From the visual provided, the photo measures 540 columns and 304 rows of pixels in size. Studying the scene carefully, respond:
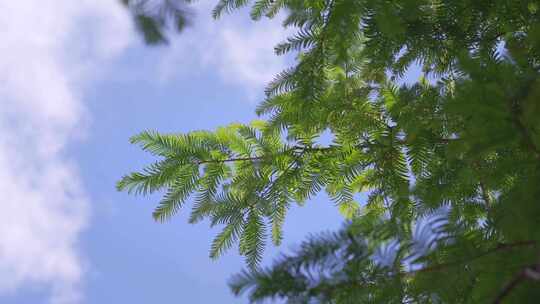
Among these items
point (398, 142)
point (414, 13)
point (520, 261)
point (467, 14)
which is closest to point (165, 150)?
point (398, 142)

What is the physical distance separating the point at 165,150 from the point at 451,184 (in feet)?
4.70

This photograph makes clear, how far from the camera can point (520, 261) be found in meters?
1.33

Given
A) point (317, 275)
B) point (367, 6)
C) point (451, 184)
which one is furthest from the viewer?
point (451, 184)

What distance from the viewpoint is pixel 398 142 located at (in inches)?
110

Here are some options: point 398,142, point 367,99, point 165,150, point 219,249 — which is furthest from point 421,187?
point 165,150

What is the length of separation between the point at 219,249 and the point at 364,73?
3.95 ft

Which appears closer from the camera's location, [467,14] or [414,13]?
[414,13]

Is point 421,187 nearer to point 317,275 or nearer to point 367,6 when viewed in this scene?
point 367,6

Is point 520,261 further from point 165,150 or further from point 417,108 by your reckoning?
point 165,150

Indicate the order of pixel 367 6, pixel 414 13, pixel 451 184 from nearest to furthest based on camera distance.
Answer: pixel 367 6
pixel 414 13
pixel 451 184

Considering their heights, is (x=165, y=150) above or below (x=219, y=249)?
above

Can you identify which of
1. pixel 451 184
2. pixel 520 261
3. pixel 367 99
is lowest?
pixel 520 261

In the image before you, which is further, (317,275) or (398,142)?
(398,142)

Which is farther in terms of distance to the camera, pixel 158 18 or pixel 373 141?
pixel 373 141
